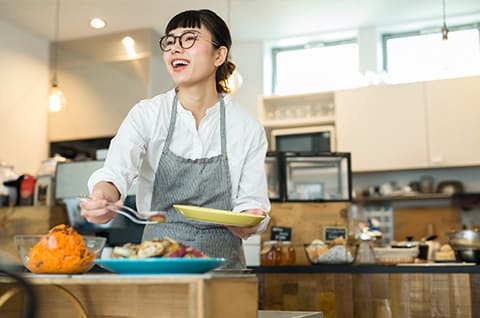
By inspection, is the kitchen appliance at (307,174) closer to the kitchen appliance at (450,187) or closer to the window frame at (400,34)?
the kitchen appliance at (450,187)

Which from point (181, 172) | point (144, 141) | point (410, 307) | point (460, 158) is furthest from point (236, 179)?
point (460, 158)

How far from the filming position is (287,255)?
2.74 metres

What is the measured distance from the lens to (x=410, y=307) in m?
2.32

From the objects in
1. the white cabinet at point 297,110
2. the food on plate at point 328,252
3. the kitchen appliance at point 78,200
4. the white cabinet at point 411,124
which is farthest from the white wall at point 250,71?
the food on plate at point 328,252

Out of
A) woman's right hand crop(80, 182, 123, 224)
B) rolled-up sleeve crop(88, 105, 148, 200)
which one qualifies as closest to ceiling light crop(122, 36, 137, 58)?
rolled-up sleeve crop(88, 105, 148, 200)

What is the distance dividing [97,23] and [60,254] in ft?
14.1

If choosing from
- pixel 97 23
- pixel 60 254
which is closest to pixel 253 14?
pixel 97 23

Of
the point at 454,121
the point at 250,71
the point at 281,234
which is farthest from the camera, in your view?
the point at 250,71

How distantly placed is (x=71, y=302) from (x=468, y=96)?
4177mm

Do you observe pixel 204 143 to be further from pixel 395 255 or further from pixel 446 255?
pixel 446 255

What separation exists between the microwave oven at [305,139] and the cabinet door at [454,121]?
0.79 metres

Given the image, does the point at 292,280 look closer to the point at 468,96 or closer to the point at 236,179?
the point at 236,179

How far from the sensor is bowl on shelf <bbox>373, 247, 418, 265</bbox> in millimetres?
2717

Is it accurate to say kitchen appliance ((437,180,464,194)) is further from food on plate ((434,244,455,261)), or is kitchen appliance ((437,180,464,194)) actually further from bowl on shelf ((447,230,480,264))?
bowl on shelf ((447,230,480,264))
